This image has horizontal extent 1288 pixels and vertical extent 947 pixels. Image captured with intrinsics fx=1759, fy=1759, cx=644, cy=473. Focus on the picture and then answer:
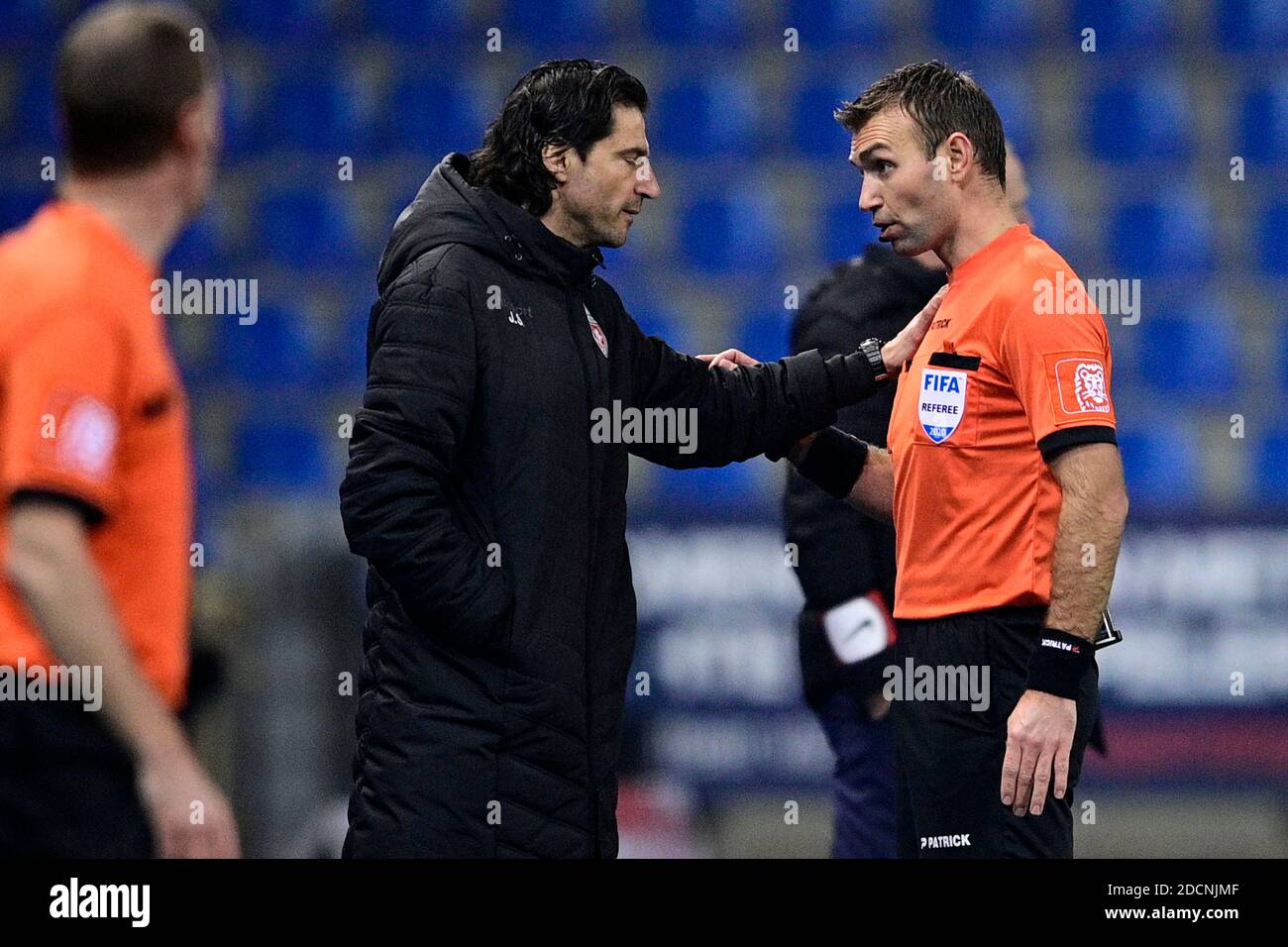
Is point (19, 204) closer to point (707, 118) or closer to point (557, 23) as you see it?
point (557, 23)

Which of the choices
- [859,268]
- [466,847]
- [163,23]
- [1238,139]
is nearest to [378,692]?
[466,847]

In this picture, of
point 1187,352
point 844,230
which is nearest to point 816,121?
point 844,230

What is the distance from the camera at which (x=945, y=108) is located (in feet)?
9.43

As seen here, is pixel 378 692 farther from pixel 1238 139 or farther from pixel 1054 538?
pixel 1238 139

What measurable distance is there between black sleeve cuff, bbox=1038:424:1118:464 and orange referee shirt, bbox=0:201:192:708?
50.7 inches

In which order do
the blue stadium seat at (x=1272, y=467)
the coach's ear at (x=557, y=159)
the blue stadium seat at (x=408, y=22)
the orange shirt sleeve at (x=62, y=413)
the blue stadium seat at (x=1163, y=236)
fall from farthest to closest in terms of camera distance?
1. the blue stadium seat at (x=408, y=22)
2. the blue stadium seat at (x=1163, y=236)
3. the blue stadium seat at (x=1272, y=467)
4. the coach's ear at (x=557, y=159)
5. the orange shirt sleeve at (x=62, y=413)

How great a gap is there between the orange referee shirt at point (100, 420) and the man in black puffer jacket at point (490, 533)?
631 mm

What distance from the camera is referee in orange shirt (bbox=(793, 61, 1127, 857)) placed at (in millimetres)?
2596

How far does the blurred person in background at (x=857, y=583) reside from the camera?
11.7 feet

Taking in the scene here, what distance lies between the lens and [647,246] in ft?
22.2

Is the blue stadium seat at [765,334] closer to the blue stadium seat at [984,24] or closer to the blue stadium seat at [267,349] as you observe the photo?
the blue stadium seat at [984,24]

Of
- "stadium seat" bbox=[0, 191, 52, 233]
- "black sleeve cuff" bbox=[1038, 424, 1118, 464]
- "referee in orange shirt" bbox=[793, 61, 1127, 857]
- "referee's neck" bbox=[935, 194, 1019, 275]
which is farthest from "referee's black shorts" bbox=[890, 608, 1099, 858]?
"stadium seat" bbox=[0, 191, 52, 233]

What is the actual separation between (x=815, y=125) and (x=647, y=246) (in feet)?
2.76

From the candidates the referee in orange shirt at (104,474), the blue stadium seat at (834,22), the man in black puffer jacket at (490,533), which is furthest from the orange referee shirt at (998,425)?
the blue stadium seat at (834,22)
